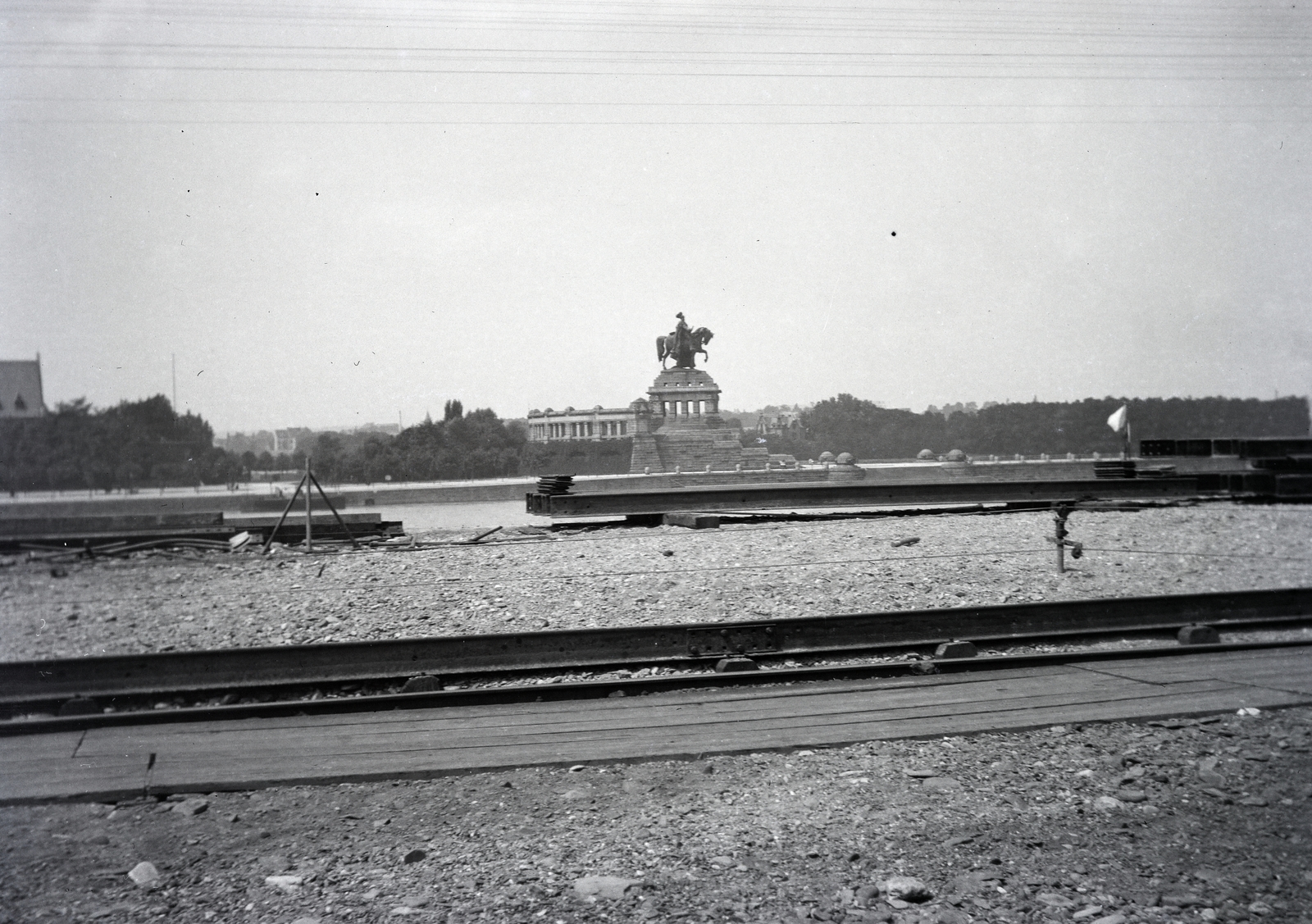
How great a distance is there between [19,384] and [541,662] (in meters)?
10.5

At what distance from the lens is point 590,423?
4759 cm

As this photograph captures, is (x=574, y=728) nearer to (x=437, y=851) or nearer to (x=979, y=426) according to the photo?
(x=437, y=851)

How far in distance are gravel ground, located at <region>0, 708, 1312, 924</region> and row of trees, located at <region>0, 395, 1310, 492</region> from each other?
15.5 metres

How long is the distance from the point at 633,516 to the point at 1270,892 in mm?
14241

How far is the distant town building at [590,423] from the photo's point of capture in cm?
4662

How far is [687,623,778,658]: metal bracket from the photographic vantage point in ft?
25.0

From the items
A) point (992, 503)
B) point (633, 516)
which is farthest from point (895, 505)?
point (633, 516)

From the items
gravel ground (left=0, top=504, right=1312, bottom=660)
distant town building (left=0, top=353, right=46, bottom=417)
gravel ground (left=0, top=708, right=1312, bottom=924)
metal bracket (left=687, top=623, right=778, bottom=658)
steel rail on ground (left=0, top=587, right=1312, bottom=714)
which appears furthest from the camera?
distant town building (left=0, top=353, right=46, bottom=417)

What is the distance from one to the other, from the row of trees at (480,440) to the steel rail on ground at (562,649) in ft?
39.1

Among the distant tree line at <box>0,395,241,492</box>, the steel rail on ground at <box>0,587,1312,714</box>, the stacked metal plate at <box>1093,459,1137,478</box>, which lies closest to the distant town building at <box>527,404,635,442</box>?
the distant tree line at <box>0,395,241,492</box>

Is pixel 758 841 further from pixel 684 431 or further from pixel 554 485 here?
pixel 684 431

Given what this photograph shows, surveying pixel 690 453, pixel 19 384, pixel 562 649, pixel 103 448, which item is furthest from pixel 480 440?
pixel 562 649

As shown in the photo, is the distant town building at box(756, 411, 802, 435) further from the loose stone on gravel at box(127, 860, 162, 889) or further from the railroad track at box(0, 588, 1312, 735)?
the loose stone on gravel at box(127, 860, 162, 889)

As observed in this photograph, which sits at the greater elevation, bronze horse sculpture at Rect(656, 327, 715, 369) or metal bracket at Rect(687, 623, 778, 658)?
bronze horse sculpture at Rect(656, 327, 715, 369)
